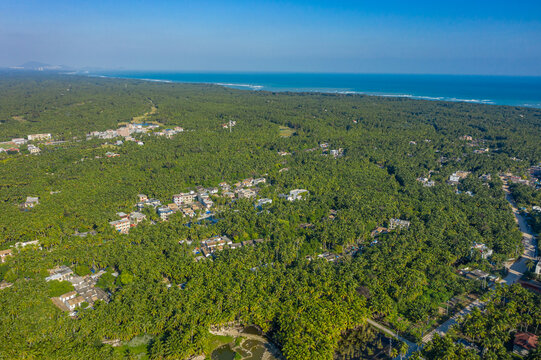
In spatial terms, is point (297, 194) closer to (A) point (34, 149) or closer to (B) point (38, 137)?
(A) point (34, 149)

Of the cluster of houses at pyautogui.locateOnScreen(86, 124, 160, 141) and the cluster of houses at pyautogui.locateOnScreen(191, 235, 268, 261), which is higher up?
the cluster of houses at pyautogui.locateOnScreen(86, 124, 160, 141)

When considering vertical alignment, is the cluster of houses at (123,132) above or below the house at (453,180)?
above

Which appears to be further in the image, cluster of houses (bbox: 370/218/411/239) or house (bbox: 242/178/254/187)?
house (bbox: 242/178/254/187)

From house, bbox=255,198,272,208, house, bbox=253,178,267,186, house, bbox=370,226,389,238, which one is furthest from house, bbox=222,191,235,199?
house, bbox=370,226,389,238

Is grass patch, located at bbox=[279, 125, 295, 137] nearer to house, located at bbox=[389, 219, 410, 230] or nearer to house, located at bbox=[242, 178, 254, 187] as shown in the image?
Result: house, located at bbox=[242, 178, 254, 187]

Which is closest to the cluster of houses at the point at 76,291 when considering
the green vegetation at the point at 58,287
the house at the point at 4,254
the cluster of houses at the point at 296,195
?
the green vegetation at the point at 58,287

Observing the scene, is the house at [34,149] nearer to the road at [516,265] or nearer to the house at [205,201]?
the house at [205,201]

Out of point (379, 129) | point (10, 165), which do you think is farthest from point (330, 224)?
point (379, 129)
